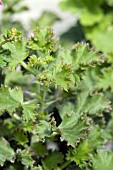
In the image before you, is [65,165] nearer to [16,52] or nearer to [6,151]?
[6,151]

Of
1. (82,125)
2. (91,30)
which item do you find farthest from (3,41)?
(91,30)

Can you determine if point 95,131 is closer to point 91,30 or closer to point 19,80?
point 19,80

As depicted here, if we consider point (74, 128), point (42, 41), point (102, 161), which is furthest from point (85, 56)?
point (102, 161)

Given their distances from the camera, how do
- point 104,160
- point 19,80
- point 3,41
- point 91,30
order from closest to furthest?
point 3,41 → point 104,160 → point 19,80 → point 91,30

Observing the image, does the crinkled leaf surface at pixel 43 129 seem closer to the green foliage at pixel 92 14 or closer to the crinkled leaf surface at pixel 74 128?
the crinkled leaf surface at pixel 74 128

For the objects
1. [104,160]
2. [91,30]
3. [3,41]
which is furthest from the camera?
[91,30]

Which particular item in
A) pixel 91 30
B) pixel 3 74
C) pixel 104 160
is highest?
pixel 91 30

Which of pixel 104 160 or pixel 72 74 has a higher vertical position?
pixel 72 74

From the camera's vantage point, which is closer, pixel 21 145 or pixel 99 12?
pixel 21 145
